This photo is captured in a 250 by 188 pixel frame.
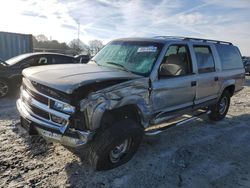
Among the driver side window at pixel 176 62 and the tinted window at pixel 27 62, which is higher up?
the driver side window at pixel 176 62

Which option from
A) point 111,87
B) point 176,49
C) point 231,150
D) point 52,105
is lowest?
point 231,150

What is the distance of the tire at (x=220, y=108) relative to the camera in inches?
241

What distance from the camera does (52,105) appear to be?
311 cm

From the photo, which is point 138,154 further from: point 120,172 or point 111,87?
point 111,87

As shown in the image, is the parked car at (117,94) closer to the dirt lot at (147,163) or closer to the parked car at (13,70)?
the dirt lot at (147,163)

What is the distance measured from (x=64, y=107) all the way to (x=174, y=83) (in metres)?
2.03

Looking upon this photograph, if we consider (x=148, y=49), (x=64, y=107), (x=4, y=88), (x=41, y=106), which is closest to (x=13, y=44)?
(x=4, y=88)

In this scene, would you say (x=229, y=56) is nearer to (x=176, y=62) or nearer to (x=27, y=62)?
(x=176, y=62)

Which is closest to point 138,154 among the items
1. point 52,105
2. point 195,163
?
point 195,163

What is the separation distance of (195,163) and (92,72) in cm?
216

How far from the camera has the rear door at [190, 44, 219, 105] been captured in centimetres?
492

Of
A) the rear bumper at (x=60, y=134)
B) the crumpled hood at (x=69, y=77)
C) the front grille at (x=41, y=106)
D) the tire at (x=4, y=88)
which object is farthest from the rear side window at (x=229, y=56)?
the tire at (x=4, y=88)

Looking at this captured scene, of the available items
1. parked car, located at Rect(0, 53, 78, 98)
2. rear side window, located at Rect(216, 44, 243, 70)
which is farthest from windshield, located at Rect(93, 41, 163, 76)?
parked car, located at Rect(0, 53, 78, 98)

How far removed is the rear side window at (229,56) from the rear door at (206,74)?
1.48ft
